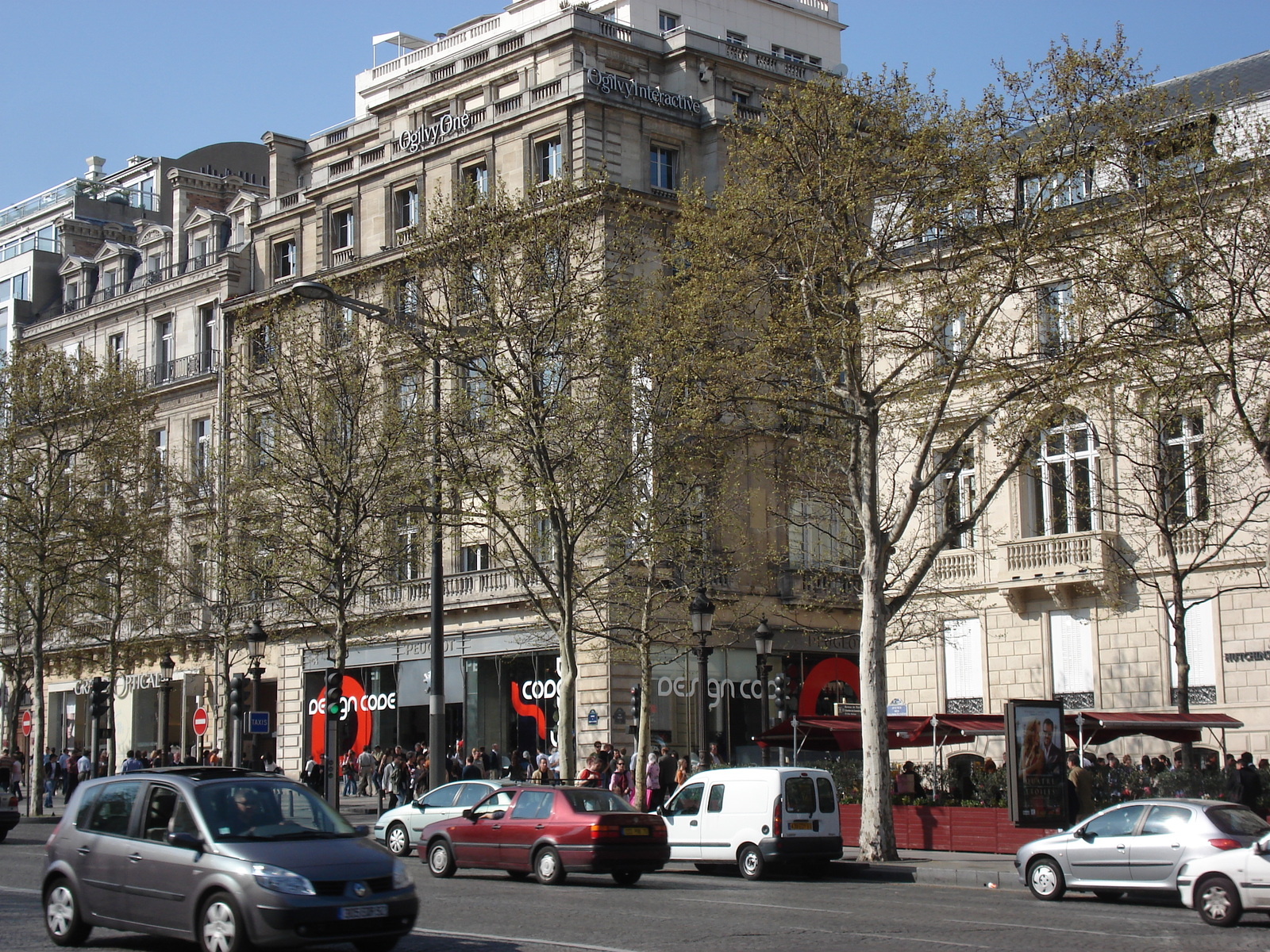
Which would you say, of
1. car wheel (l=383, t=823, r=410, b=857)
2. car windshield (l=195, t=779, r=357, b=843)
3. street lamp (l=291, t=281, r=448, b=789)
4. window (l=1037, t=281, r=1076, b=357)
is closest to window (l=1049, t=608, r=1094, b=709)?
window (l=1037, t=281, r=1076, b=357)

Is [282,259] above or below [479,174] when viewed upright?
below

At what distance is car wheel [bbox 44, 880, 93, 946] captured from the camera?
1296 cm

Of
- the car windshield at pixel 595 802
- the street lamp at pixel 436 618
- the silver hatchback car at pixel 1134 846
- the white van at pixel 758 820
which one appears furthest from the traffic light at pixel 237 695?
the silver hatchback car at pixel 1134 846

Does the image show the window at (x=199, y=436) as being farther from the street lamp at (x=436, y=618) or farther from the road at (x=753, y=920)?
the road at (x=753, y=920)

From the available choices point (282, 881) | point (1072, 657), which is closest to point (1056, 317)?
point (1072, 657)

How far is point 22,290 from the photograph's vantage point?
67.3m

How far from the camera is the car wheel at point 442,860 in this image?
72.3 feet

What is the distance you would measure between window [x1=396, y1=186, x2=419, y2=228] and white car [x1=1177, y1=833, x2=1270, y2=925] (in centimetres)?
3654

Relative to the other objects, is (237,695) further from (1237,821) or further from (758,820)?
(1237,821)

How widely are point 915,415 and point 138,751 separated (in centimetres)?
4048

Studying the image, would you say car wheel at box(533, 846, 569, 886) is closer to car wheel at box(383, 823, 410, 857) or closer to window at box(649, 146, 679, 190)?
car wheel at box(383, 823, 410, 857)

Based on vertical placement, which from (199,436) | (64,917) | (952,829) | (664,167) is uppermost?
(664,167)

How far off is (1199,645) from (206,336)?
38172 mm

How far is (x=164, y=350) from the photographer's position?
58.8 metres
